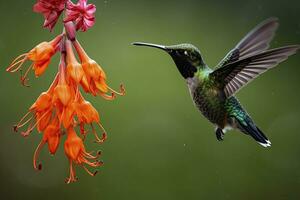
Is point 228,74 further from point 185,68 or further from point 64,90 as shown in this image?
point 64,90

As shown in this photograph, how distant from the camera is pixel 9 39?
3996 mm

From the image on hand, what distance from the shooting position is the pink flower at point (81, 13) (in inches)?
63.2

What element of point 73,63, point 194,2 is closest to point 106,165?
point 194,2

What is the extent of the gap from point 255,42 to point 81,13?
74 centimetres

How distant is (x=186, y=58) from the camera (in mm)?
1974

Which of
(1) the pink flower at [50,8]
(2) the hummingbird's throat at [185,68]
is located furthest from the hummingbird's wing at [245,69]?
(1) the pink flower at [50,8]

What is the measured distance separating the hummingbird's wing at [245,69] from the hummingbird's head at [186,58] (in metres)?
0.10

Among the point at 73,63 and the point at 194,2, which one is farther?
the point at 194,2

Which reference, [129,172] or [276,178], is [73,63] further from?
[276,178]

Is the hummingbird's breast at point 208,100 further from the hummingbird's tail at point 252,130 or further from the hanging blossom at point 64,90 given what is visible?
the hanging blossom at point 64,90

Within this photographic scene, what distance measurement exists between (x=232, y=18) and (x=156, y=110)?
99 cm

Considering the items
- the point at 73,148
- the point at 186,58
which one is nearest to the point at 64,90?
the point at 73,148

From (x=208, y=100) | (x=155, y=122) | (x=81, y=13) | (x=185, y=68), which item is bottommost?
(x=155, y=122)

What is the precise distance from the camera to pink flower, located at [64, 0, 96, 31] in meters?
1.60
